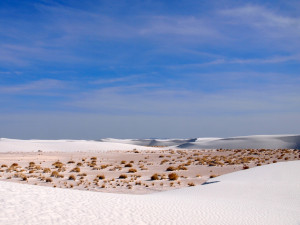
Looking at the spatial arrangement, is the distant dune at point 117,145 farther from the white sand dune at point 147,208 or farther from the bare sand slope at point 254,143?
the white sand dune at point 147,208

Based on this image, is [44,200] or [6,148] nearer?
[44,200]

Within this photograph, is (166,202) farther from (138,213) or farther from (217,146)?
(217,146)

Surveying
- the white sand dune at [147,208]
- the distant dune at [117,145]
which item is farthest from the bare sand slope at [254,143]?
the white sand dune at [147,208]

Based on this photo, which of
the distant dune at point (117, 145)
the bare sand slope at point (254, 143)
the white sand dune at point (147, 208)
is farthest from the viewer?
the bare sand slope at point (254, 143)

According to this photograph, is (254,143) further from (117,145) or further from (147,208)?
(147,208)

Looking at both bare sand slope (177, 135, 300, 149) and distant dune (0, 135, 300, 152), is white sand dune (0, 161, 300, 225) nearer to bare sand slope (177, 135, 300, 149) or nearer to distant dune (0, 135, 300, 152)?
distant dune (0, 135, 300, 152)

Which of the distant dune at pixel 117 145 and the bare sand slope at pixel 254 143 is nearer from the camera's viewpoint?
the distant dune at pixel 117 145

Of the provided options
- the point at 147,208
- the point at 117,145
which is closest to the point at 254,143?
the point at 117,145

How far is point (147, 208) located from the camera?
9.41 metres

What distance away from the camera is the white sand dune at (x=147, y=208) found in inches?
306

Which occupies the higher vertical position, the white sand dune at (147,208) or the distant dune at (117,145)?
the distant dune at (117,145)

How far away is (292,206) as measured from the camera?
1078 cm

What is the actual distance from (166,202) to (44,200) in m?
3.88

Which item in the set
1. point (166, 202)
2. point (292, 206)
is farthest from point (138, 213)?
point (292, 206)
